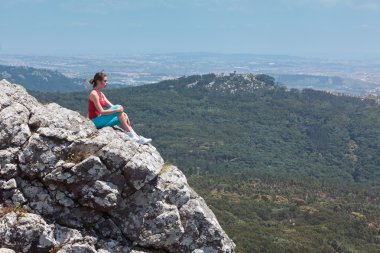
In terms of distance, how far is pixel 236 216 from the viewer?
10462 centimetres

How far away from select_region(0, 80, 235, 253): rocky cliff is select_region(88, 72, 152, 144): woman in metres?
1.17

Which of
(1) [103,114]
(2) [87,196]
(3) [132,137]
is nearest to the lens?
(2) [87,196]

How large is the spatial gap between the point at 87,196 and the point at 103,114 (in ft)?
11.6

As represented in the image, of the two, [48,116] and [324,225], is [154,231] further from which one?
[324,225]

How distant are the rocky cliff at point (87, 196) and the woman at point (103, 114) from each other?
1.17m

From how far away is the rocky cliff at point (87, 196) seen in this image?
41.7 feet

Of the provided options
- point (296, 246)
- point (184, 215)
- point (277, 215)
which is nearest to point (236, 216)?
point (277, 215)

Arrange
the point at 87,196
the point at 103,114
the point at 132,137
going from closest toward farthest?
the point at 87,196, the point at 132,137, the point at 103,114

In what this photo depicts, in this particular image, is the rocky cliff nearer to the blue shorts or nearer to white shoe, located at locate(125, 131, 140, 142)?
white shoe, located at locate(125, 131, 140, 142)

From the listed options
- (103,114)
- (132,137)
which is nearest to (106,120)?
(103,114)

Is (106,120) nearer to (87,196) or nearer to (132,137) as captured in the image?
(132,137)

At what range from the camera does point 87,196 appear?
13.0 meters

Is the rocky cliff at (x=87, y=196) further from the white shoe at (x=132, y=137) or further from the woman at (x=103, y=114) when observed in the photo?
the woman at (x=103, y=114)

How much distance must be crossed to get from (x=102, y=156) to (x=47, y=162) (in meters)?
1.69
